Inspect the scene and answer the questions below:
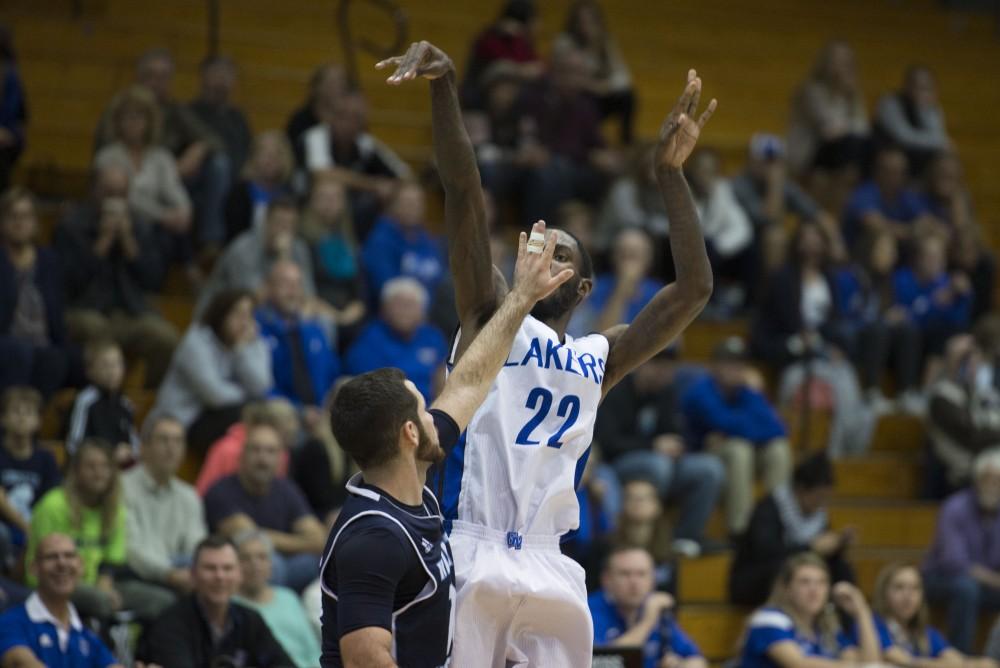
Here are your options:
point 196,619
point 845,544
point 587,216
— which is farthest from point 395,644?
point 587,216

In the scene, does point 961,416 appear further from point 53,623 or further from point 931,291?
point 53,623

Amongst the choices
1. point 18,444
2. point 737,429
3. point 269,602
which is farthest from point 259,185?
point 269,602

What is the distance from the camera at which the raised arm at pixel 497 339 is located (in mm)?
4336

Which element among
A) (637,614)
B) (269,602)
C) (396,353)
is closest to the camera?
(269,602)

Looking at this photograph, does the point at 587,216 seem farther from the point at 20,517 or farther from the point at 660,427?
the point at 20,517

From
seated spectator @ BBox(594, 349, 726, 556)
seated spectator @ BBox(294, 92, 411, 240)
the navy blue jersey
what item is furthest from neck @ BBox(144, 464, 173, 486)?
the navy blue jersey

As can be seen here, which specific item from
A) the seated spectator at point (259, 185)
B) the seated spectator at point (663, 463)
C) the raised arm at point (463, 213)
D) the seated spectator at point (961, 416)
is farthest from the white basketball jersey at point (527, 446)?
the seated spectator at point (961, 416)

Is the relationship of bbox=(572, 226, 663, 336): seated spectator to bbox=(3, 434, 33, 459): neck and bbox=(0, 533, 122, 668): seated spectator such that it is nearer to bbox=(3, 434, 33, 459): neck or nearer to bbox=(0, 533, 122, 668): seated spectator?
bbox=(3, 434, 33, 459): neck

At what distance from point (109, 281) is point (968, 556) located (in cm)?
574

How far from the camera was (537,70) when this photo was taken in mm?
12469

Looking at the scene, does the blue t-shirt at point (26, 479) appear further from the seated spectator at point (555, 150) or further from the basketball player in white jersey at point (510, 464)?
the seated spectator at point (555, 150)

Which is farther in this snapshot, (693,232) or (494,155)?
(494,155)

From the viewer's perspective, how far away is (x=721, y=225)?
12414 millimetres

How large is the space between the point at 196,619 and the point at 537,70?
6248 mm
